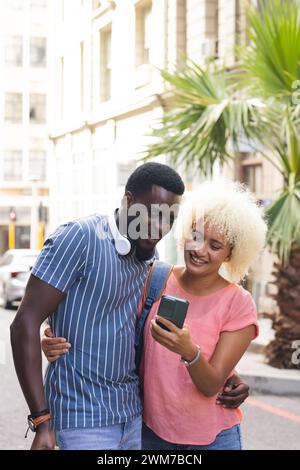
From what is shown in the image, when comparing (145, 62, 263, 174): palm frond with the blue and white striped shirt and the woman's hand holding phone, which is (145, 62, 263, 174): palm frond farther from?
the woman's hand holding phone

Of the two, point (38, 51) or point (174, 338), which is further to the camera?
point (38, 51)

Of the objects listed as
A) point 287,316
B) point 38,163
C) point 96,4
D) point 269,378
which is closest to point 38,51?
point 38,163

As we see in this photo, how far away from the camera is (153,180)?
2.42 metres

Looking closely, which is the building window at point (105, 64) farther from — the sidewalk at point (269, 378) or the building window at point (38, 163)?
the building window at point (38, 163)

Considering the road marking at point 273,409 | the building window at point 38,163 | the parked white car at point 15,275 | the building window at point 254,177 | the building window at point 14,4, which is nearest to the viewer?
the road marking at point 273,409

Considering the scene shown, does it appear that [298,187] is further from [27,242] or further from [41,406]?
[27,242]

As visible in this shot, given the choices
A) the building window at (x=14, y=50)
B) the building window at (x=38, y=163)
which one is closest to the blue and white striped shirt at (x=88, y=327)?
the building window at (x=14, y=50)

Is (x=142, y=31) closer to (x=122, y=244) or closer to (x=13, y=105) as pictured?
(x=122, y=244)

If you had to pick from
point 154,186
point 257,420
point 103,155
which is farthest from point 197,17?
point 154,186

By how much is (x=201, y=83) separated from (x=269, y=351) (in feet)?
9.45

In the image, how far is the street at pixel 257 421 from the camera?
5.70 metres

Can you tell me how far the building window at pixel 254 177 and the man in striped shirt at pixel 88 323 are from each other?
12.1 m

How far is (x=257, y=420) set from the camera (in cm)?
648

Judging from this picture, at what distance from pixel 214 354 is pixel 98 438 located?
0.41 metres
